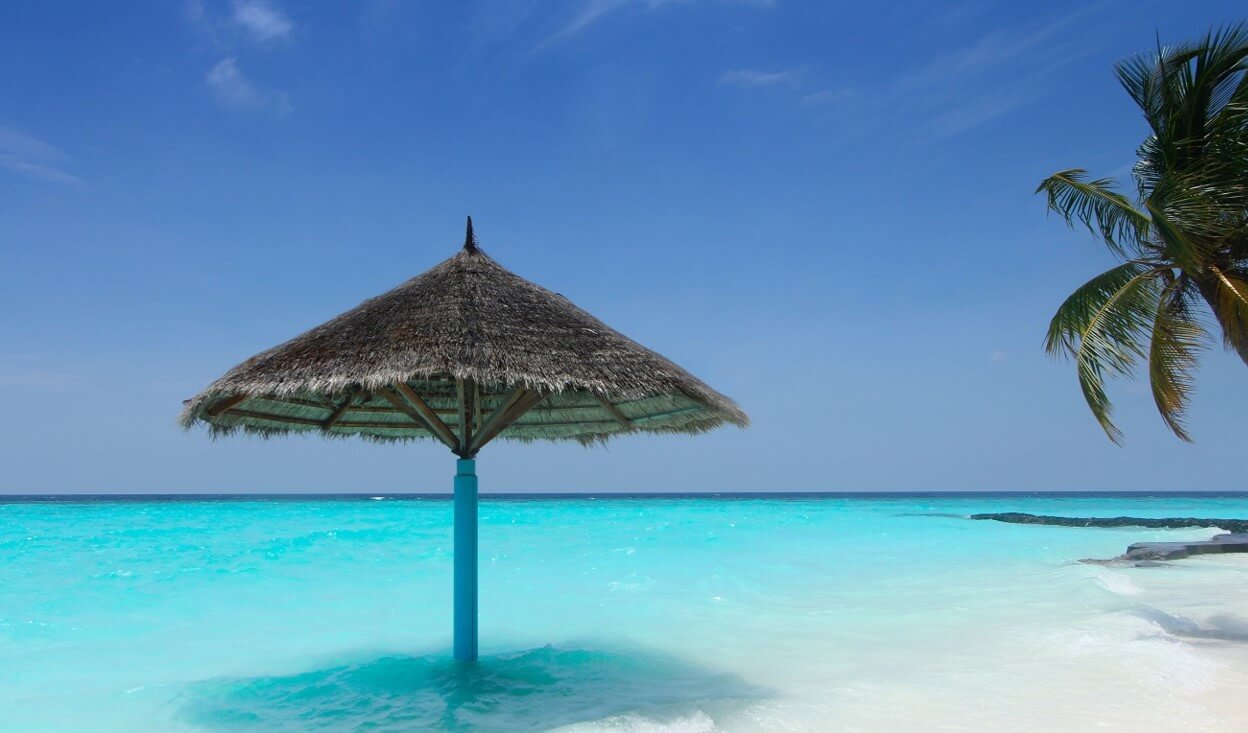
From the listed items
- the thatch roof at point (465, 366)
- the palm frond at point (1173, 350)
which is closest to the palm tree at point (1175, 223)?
the palm frond at point (1173, 350)

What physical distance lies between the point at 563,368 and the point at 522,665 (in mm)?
2511

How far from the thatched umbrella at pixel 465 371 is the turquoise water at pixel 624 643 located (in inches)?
44.2

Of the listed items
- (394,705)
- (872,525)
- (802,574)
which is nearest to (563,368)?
(394,705)

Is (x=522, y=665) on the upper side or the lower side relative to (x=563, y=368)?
lower

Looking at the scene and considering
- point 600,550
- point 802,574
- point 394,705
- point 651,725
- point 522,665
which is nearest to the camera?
point 651,725

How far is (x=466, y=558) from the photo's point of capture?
186 inches

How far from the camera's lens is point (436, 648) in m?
6.59

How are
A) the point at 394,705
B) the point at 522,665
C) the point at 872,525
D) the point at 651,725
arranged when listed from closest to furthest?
1. the point at 651,725
2. the point at 394,705
3. the point at 522,665
4. the point at 872,525

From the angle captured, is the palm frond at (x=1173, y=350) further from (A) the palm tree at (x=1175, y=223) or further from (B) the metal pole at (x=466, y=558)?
(B) the metal pole at (x=466, y=558)

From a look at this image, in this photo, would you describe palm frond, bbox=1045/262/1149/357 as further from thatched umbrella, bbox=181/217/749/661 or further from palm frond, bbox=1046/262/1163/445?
thatched umbrella, bbox=181/217/749/661

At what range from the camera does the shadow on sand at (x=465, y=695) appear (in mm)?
4512

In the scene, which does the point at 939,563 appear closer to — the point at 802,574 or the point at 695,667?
the point at 802,574

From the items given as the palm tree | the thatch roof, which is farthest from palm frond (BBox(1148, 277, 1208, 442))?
the thatch roof

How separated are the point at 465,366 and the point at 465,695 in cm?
204
